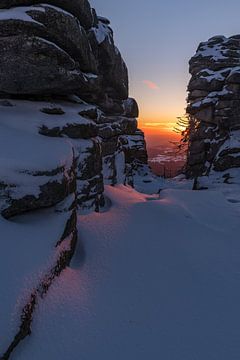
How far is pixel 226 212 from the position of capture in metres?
12.6

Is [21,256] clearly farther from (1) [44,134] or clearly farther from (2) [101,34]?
(2) [101,34]

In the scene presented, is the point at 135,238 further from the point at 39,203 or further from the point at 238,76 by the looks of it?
the point at 238,76

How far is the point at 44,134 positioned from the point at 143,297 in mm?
5351

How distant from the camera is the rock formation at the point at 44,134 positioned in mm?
5832

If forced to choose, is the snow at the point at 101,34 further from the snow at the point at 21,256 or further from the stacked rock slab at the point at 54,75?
the snow at the point at 21,256

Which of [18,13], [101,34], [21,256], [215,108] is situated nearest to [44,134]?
[18,13]

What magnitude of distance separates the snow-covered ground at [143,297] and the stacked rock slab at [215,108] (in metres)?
21.9

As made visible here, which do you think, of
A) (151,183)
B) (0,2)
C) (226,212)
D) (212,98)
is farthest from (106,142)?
(212,98)

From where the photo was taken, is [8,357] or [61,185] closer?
[8,357]

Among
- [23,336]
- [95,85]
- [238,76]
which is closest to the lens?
[23,336]

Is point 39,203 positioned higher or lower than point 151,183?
higher

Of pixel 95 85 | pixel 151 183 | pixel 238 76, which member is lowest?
pixel 151 183

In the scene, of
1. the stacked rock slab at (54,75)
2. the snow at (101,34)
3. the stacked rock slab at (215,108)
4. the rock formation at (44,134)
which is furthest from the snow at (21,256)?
the stacked rock slab at (215,108)

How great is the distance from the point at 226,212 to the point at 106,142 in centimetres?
943
